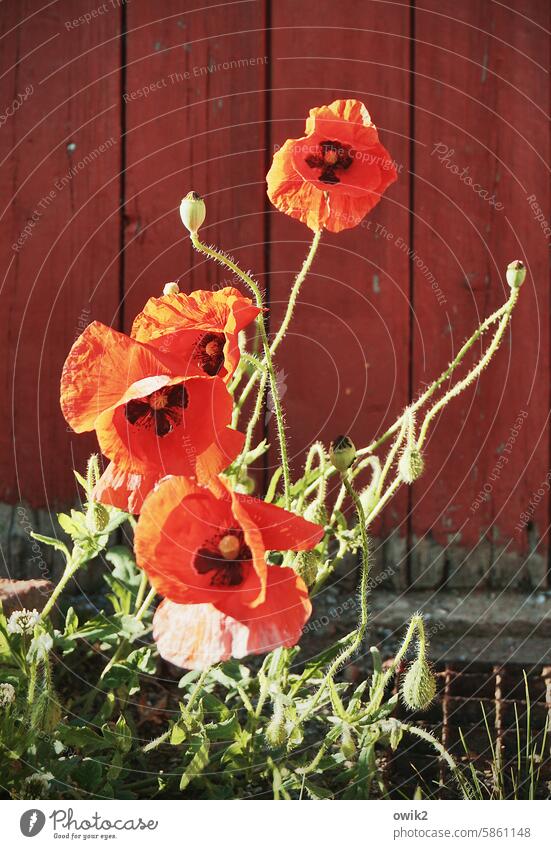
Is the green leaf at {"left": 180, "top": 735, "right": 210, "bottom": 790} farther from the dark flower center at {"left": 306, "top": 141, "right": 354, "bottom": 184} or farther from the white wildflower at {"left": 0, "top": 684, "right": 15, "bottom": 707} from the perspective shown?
the dark flower center at {"left": 306, "top": 141, "right": 354, "bottom": 184}

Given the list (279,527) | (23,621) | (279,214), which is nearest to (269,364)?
(279,527)

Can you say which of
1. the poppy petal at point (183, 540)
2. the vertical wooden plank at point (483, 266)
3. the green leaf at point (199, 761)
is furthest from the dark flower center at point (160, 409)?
the vertical wooden plank at point (483, 266)

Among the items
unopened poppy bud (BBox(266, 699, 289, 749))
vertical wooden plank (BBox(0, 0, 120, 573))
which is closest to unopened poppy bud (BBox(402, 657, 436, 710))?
unopened poppy bud (BBox(266, 699, 289, 749))

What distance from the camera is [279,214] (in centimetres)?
189

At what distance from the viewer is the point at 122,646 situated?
138 cm

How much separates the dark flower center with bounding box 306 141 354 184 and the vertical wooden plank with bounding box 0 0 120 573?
2.25 ft

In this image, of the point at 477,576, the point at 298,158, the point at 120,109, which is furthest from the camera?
the point at 477,576

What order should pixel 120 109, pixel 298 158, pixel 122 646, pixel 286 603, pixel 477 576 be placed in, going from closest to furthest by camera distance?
1. pixel 286 603
2. pixel 298 158
3. pixel 122 646
4. pixel 120 109
5. pixel 477 576

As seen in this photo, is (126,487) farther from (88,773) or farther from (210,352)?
(88,773)

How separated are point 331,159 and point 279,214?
0.64m

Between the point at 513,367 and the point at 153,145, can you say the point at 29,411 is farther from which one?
the point at 513,367

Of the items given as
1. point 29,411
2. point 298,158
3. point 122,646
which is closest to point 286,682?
point 122,646

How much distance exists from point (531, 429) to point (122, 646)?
2.96ft

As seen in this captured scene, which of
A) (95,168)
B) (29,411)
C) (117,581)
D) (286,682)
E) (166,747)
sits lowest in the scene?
(166,747)
